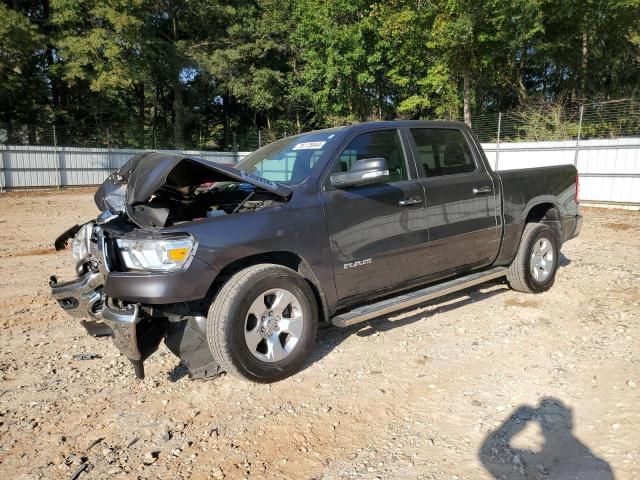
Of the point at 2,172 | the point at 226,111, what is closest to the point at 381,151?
the point at 2,172

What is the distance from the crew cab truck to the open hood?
13mm

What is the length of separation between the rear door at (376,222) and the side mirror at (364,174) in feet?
0.40

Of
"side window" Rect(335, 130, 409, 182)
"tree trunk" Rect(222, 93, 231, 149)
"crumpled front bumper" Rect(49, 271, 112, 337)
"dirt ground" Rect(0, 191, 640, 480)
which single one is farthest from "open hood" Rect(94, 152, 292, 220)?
"tree trunk" Rect(222, 93, 231, 149)

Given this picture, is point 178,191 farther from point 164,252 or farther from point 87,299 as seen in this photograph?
point 87,299

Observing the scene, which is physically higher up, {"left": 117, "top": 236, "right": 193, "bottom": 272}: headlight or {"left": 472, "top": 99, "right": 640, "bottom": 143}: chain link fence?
{"left": 472, "top": 99, "right": 640, "bottom": 143}: chain link fence

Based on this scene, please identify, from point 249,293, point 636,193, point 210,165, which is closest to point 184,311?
point 249,293

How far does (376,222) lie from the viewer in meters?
3.76

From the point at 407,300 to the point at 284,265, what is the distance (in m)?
1.11

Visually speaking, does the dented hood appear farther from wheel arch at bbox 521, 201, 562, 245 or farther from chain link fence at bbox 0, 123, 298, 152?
chain link fence at bbox 0, 123, 298, 152

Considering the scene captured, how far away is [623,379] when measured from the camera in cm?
329

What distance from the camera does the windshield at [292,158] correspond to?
374 cm

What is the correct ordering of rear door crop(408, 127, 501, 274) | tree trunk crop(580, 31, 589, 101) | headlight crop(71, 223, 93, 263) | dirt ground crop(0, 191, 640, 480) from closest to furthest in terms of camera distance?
dirt ground crop(0, 191, 640, 480)
headlight crop(71, 223, 93, 263)
rear door crop(408, 127, 501, 274)
tree trunk crop(580, 31, 589, 101)

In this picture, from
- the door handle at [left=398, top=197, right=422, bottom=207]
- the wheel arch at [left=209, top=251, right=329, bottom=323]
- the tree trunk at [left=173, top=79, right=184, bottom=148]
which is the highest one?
the tree trunk at [left=173, top=79, right=184, bottom=148]

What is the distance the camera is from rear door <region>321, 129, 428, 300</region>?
357 centimetres
